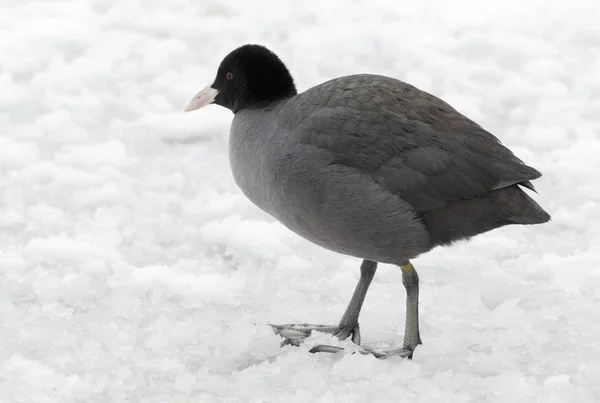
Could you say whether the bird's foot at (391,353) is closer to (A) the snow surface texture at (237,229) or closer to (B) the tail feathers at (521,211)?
(A) the snow surface texture at (237,229)

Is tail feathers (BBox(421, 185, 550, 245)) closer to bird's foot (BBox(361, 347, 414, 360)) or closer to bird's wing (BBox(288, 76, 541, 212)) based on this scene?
bird's wing (BBox(288, 76, 541, 212))

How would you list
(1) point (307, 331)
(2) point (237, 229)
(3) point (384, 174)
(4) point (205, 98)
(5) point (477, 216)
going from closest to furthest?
(3) point (384, 174), (5) point (477, 216), (1) point (307, 331), (4) point (205, 98), (2) point (237, 229)

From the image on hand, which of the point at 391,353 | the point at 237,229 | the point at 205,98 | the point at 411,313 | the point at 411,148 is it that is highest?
the point at 205,98

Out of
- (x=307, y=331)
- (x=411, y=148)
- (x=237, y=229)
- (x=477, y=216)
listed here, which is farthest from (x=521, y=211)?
(x=237, y=229)

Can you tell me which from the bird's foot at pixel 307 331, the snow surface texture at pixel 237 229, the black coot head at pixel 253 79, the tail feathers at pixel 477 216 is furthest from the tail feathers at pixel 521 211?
the black coot head at pixel 253 79

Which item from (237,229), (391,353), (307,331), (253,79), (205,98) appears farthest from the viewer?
(237,229)

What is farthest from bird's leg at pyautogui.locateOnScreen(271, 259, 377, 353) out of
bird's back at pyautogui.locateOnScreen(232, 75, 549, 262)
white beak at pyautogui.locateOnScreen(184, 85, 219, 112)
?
white beak at pyautogui.locateOnScreen(184, 85, 219, 112)

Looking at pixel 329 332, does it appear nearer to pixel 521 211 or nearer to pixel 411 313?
pixel 411 313

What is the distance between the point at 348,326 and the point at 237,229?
4.53 ft

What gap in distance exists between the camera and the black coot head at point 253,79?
17.3 feet

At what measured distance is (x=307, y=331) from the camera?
5.12 m

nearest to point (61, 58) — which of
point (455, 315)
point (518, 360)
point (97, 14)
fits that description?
point (97, 14)

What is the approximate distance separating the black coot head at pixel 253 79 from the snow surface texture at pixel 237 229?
42.4 inches

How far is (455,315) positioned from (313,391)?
124 centimetres
